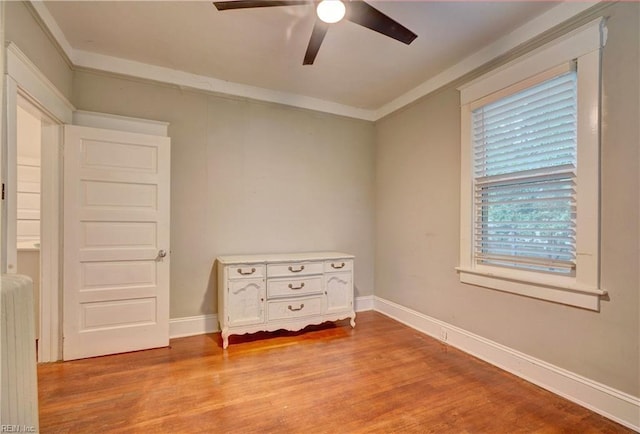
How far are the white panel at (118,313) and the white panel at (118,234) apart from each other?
0.52 m

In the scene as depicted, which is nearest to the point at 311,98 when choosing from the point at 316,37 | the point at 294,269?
the point at 316,37

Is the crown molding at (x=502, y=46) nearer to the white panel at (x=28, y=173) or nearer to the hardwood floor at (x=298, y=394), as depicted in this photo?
the hardwood floor at (x=298, y=394)

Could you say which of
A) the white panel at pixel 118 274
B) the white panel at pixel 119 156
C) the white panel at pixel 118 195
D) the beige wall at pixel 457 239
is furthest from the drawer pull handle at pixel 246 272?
the beige wall at pixel 457 239

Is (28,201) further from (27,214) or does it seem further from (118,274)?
(118,274)

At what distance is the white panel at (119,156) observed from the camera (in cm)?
263

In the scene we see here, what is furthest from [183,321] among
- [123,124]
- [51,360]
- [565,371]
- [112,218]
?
[565,371]

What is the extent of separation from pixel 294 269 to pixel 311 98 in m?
2.07

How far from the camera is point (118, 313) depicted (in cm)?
271

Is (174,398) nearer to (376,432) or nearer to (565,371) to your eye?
(376,432)

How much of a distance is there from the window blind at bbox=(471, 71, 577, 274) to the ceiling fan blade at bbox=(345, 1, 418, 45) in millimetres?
1171

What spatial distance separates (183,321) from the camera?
10.3 ft

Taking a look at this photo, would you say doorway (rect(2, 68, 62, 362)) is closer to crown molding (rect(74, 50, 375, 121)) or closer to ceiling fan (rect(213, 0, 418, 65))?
crown molding (rect(74, 50, 375, 121))

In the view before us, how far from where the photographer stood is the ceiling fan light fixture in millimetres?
1664

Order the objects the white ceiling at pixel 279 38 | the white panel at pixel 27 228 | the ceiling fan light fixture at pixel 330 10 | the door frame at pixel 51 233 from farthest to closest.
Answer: the white panel at pixel 27 228
the door frame at pixel 51 233
the white ceiling at pixel 279 38
the ceiling fan light fixture at pixel 330 10
